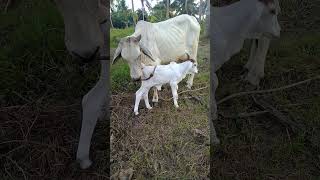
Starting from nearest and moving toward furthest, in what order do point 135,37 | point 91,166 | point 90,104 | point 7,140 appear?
point 135,37
point 90,104
point 91,166
point 7,140

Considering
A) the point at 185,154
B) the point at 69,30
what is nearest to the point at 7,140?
the point at 69,30

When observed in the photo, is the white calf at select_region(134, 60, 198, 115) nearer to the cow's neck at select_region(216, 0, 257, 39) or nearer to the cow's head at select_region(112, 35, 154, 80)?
the cow's head at select_region(112, 35, 154, 80)

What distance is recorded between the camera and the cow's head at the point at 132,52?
56.8 inches

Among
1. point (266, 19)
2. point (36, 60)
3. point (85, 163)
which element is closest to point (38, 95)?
point (36, 60)

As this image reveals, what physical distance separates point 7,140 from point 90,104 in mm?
504

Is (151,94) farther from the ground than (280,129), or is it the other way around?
(151,94)

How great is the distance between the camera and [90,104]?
1711 millimetres

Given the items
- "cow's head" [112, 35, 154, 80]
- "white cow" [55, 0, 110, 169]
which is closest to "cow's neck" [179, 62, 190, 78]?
"cow's head" [112, 35, 154, 80]

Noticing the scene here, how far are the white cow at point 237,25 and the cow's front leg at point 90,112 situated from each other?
392 mm

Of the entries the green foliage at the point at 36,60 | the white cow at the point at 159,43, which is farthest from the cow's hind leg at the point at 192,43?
the green foliage at the point at 36,60

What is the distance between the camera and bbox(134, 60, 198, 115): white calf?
1.50 metres

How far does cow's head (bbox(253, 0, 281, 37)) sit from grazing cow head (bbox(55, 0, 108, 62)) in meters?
→ 0.58

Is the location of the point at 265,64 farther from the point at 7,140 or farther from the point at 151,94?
the point at 7,140

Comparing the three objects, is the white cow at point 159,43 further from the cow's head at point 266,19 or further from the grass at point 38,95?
the grass at point 38,95
